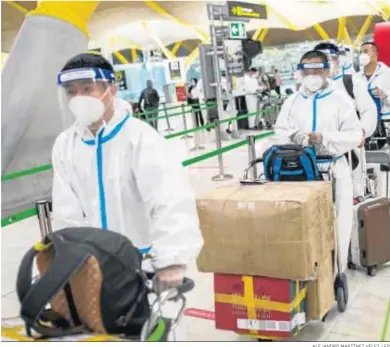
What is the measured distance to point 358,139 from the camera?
3.85 metres

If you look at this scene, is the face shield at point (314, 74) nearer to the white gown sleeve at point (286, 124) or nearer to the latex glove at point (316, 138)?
the white gown sleeve at point (286, 124)

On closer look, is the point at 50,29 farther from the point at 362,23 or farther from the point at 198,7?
the point at 362,23

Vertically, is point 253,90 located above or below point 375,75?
below

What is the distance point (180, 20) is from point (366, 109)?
1839cm

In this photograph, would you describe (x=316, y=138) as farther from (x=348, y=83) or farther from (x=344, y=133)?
(x=348, y=83)

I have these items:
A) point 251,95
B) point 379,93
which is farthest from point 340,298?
point 251,95

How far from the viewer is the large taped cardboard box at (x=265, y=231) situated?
3.00 metres

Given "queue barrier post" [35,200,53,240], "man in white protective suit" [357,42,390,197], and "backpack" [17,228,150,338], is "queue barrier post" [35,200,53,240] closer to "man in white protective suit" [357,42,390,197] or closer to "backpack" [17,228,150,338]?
"backpack" [17,228,150,338]

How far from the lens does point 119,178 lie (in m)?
2.17

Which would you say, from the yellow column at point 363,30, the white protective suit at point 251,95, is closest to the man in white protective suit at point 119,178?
the white protective suit at point 251,95

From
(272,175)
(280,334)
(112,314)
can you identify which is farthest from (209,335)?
(112,314)

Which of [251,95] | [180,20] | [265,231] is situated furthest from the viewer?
[180,20]

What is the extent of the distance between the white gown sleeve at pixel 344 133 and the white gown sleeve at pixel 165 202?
1.92 metres

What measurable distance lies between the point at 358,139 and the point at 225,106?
10000 millimetres
